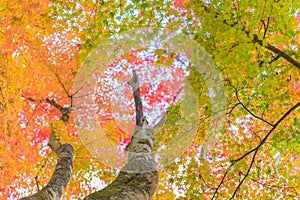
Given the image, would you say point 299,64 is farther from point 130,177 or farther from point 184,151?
point 184,151

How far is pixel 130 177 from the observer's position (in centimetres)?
329

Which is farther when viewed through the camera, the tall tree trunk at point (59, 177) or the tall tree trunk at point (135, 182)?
the tall tree trunk at point (59, 177)

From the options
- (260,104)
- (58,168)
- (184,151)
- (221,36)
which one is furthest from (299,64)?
(58,168)

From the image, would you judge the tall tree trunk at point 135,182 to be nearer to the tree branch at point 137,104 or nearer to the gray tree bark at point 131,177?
the gray tree bark at point 131,177

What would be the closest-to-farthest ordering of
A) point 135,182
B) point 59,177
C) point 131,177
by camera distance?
point 135,182 < point 131,177 < point 59,177

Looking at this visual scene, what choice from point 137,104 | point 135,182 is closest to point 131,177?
Answer: point 135,182

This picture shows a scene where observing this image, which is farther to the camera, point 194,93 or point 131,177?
point 194,93

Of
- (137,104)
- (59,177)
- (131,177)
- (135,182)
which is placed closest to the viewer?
Answer: (135,182)

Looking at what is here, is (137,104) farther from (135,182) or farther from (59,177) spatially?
(135,182)

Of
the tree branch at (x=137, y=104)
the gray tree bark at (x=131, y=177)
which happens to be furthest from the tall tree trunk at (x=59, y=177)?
the tree branch at (x=137, y=104)

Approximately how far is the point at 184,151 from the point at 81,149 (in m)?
3.48

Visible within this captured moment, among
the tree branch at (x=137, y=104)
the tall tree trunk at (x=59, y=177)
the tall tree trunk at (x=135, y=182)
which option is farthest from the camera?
the tree branch at (x=137, y=104)

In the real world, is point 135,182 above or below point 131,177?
below

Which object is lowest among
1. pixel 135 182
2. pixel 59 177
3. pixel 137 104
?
pixel 135 182
